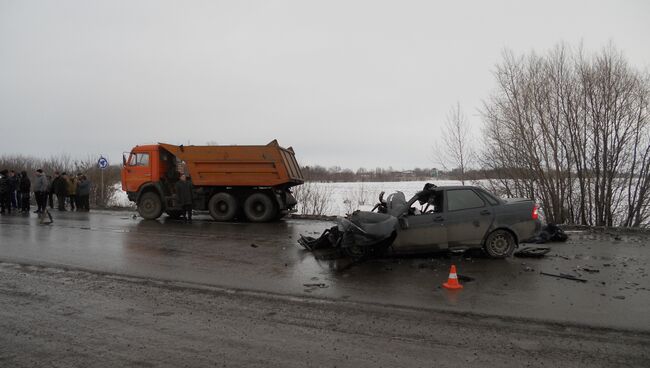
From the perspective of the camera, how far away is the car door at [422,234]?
8164mm

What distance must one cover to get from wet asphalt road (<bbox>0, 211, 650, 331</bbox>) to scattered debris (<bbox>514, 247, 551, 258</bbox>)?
0.16 metres

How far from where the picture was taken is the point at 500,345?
414cm

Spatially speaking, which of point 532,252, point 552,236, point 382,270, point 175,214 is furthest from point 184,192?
point 552,236

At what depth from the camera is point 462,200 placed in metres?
8.36

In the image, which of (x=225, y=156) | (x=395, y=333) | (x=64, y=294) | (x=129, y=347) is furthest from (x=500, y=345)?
(x=225, y=156)

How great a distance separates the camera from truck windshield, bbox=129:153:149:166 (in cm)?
1590

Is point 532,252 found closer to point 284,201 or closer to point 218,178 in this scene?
point 284,201

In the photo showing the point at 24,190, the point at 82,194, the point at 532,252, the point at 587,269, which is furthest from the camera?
the point at 82,194

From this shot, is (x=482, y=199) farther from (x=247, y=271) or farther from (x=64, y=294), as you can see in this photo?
(x=64, y=294)

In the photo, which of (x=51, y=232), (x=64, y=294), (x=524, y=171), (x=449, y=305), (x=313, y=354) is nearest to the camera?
(x=313, y=354)

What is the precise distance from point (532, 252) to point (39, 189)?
61.3 ft

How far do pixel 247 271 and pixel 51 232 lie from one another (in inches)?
310

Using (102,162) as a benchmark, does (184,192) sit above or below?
below

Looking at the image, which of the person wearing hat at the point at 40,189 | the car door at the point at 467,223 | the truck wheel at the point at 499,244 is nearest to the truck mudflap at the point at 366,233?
the car door at the point at 467,223
